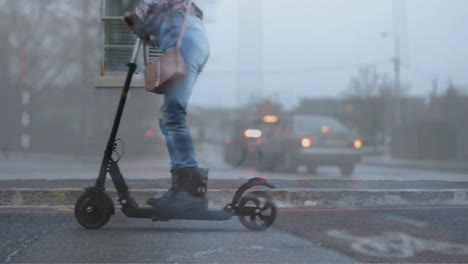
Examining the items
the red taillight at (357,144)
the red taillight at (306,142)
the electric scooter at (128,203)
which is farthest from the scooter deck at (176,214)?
the red taillight at (357,144)

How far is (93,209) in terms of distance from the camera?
3.74 m

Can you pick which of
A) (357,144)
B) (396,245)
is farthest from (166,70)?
(357,144)

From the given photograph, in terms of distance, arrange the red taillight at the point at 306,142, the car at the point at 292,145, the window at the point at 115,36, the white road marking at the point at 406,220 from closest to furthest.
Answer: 1. the white road marking at the point at 406,220
2. the window at the point at 115,36
3. the car at the point at 292,145
4. the red taillight at the point at 306,142

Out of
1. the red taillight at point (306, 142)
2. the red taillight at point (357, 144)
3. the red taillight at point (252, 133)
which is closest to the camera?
the red taillight at point (252, 133)

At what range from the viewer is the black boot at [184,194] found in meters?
3.49

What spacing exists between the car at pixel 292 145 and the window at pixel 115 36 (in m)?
2.90

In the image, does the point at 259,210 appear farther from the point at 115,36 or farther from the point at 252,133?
the point at 252,133

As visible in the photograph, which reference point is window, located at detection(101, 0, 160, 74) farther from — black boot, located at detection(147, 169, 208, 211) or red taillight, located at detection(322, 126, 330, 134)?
red taillight, located at detection(322, 126, 330, 134)

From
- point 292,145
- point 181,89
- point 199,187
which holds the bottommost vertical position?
point 199,187

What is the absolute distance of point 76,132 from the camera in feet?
24.8

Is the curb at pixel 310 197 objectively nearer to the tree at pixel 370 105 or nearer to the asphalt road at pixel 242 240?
the asphalt road at pixel 242 240

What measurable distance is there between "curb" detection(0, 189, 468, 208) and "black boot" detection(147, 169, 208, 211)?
1.38 m

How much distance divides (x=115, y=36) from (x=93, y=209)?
389cm

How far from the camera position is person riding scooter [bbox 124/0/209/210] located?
352 cm
